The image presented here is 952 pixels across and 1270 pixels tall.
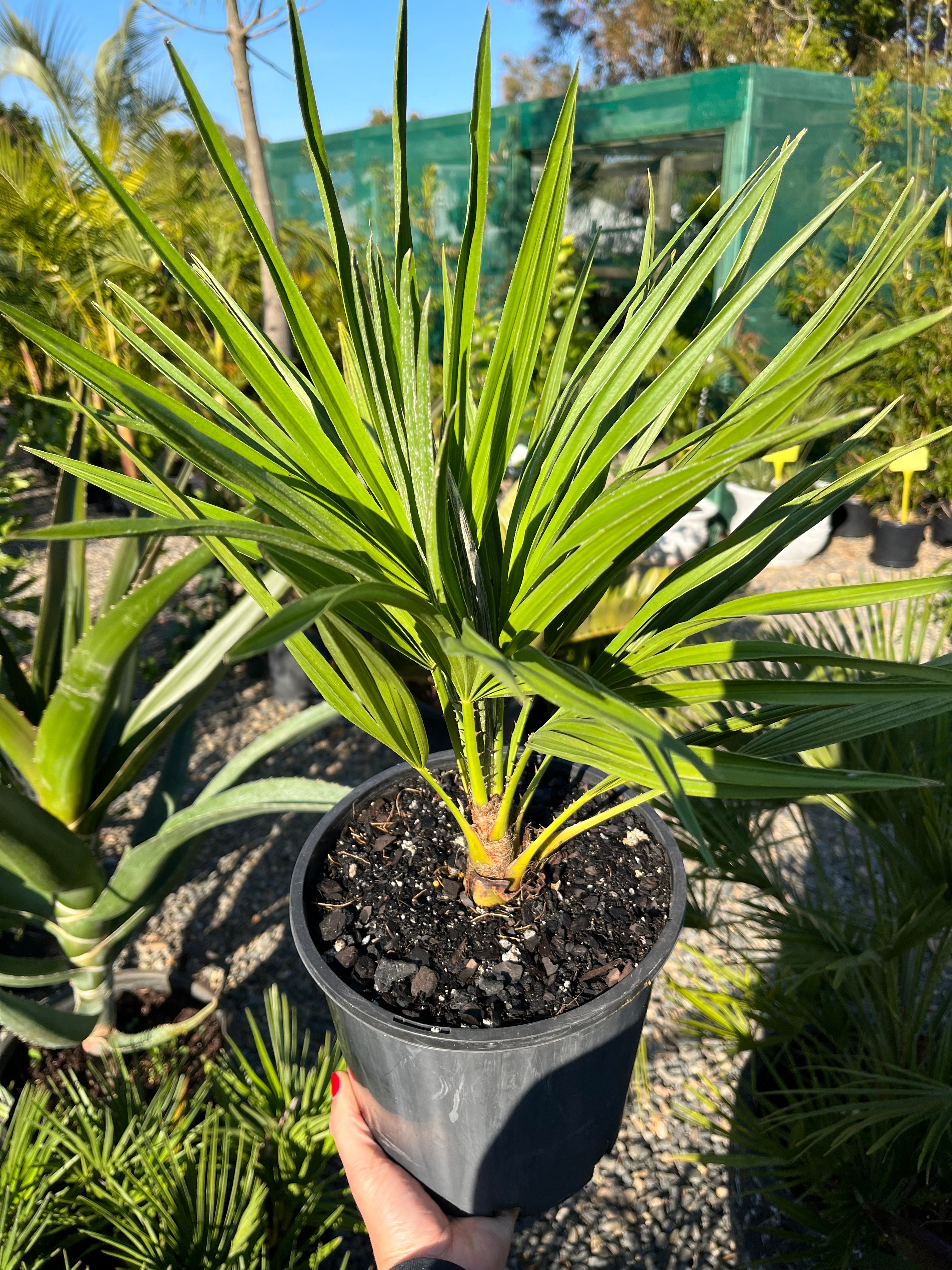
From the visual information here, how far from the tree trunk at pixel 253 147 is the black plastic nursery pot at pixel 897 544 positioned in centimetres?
314

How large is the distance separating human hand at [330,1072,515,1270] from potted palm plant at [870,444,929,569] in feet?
12.6

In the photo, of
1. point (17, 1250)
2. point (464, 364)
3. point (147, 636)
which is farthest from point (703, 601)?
point (147, 636)

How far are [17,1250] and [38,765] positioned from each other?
23.7 inches

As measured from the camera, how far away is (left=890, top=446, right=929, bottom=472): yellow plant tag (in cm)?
328

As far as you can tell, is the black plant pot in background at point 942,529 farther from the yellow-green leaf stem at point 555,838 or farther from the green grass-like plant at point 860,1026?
the yellow-green leaf stem at point 555,838

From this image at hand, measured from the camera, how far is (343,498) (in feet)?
2.06

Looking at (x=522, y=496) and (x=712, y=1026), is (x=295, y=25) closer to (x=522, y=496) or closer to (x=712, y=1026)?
(x=522, y=496)

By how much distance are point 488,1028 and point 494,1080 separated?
6 centimetres

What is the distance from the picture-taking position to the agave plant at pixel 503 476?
19.8 inches

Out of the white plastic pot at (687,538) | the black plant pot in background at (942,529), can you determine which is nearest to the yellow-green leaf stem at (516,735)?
the white plastic pot at (687,538)

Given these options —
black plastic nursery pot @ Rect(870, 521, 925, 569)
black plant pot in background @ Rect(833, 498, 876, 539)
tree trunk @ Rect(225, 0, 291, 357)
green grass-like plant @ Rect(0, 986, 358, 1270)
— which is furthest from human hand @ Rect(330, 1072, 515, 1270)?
black plant pot in background @ Rect(833, 498, 876, 539)

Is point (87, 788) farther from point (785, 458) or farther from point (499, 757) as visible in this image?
point (785, 458)

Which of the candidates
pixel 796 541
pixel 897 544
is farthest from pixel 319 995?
pixel 897 544

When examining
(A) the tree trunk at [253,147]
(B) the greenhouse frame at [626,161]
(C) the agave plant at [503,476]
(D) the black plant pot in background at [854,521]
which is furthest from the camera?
(D) the black plant pot in background at [854,521]
